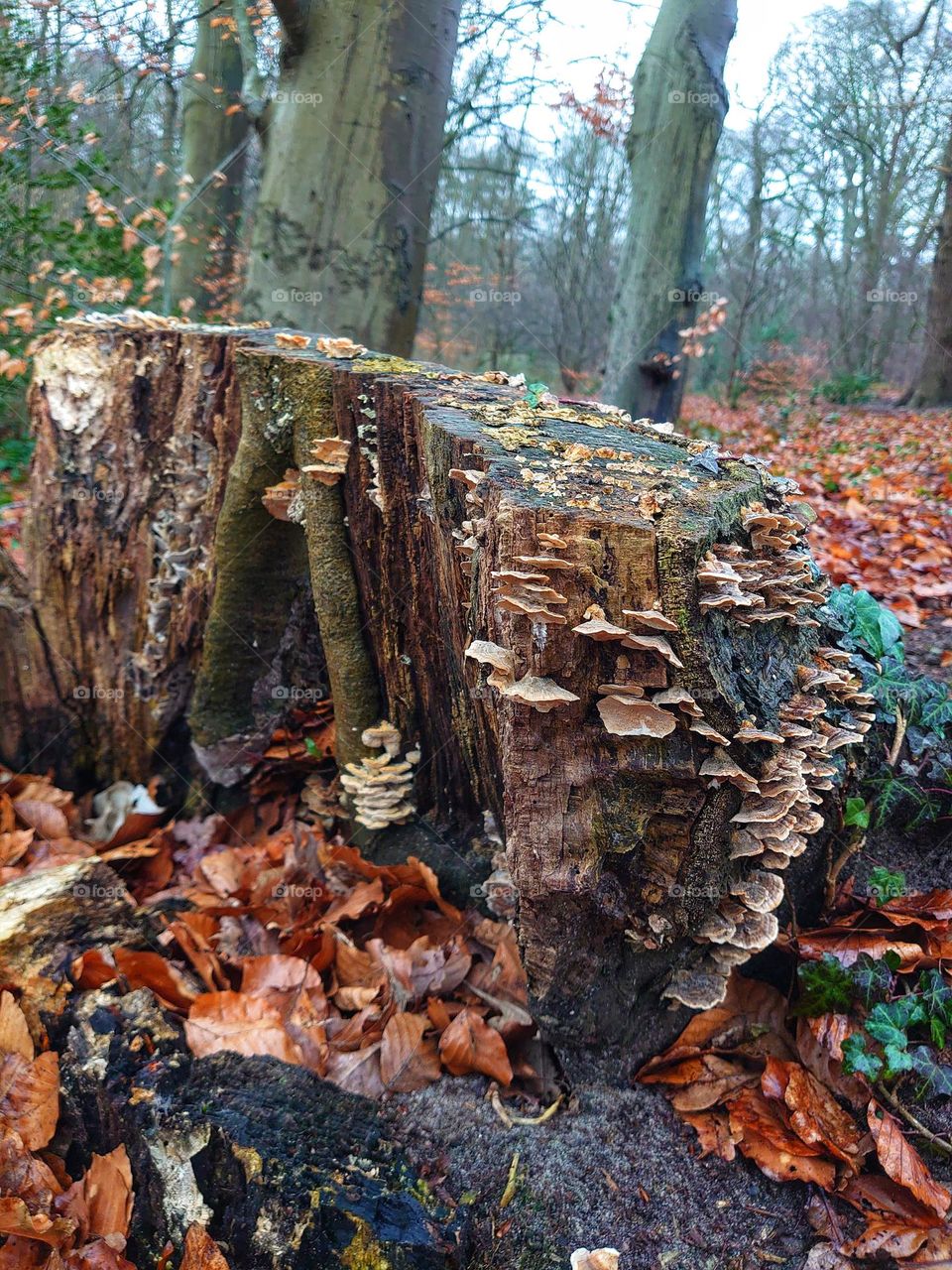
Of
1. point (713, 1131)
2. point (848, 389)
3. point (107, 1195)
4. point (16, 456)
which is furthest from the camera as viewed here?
point (848, 389)

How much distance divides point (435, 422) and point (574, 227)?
674 inches

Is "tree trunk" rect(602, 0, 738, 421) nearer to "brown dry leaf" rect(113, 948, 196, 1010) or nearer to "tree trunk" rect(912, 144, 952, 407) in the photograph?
"brown dry leaf" rect(113, 948, 196, 1010)

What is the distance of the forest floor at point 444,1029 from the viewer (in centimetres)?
185

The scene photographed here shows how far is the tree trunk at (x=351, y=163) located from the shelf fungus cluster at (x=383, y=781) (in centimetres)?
356

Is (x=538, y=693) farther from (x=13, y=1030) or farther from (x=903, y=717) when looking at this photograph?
(x=13, y=1030)

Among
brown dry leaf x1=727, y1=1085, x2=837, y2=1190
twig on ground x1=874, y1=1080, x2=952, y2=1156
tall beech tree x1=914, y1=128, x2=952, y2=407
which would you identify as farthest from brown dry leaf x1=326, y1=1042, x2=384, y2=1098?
tall beech tree x1=914, y1=128, x2=952, y2=407

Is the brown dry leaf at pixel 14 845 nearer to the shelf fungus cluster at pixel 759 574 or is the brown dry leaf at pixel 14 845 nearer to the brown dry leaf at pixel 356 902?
the brown dry leaf at pixel 356 902

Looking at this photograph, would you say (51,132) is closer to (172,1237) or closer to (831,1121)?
(172,1237)

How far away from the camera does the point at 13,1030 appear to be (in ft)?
7.28

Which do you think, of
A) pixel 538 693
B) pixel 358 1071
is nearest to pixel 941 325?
pixel 538 693

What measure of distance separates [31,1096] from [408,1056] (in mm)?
1001

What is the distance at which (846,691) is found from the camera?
2281mm

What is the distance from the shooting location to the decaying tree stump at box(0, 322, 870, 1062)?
69.6 inches

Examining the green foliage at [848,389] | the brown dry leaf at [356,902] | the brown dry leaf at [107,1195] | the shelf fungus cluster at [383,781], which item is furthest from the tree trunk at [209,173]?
the green foliage at [848,389]
